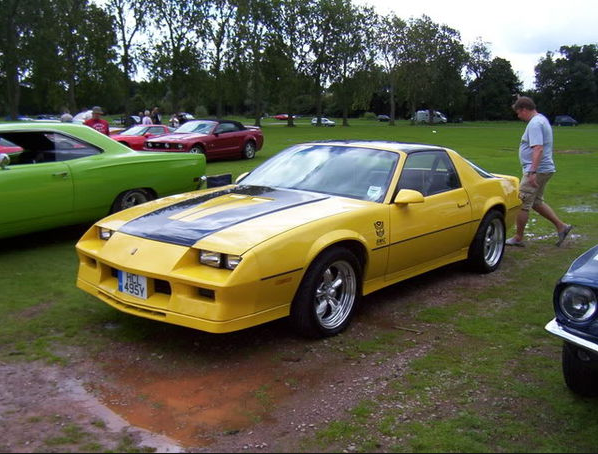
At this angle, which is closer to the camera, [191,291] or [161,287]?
[191,291]

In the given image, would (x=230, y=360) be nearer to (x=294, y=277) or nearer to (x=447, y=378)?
(x=294, y=277)

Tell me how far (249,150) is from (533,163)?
1343cm

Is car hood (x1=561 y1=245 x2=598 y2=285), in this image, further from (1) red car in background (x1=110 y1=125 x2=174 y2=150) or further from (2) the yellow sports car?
(1) red car in background (x1=110 y1=125 x2=174 y2=150)

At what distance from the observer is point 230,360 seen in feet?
12.8

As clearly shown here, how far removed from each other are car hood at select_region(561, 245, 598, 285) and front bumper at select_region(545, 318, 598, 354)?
0.84 feet

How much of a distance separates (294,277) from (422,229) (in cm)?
157

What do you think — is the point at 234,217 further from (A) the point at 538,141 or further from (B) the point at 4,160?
(A) the point at 538,141

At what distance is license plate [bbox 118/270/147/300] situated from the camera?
12.9ft

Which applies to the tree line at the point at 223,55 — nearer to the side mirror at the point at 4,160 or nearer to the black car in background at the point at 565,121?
the black car in background at the point at 565,121

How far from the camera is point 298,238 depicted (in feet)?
13.1

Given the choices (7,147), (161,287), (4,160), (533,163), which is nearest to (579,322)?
(161,287)

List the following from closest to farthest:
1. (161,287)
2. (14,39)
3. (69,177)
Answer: (161,287)
(69,177)
(14,39)

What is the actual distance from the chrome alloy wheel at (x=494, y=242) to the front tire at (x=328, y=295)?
225cm

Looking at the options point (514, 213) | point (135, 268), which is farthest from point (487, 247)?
point (135, 268)
